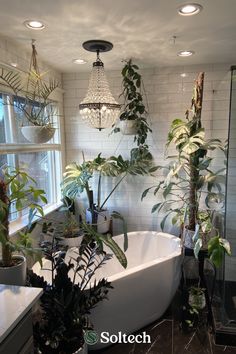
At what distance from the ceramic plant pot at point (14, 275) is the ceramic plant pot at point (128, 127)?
1.73 meters

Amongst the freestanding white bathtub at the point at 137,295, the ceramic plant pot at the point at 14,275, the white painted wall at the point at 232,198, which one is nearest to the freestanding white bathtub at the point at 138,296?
the freestanding white bathtub at the point at 137,295

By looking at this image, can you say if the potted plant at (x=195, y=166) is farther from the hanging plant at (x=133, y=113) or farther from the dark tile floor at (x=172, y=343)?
the dark tile floor at (x=172, y=343)

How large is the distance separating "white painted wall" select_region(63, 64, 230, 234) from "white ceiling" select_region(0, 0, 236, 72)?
1.09 feet

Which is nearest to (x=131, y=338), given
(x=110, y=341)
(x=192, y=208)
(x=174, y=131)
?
(x=110, y=341)

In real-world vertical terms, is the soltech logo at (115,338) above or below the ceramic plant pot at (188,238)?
below

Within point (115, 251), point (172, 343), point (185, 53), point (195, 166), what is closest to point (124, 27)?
point (185, 53)

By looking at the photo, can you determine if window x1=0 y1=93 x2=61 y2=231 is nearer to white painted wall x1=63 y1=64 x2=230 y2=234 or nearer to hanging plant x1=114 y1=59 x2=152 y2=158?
white painted wall x1=63 y1=64 x2=230 y2=234

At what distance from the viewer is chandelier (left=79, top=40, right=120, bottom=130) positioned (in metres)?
2.10

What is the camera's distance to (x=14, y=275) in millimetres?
1521

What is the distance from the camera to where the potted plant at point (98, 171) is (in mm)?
2725

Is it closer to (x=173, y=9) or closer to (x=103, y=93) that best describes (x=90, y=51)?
(x=103, y=93)

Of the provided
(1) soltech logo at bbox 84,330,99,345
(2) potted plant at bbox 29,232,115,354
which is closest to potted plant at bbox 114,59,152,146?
(2) potted plant at bbox 29,232,115,354

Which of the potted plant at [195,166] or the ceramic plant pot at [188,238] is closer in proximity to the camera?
the potted plant at [195,166]

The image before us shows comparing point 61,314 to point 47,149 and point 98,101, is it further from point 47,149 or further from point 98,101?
point 47,149
